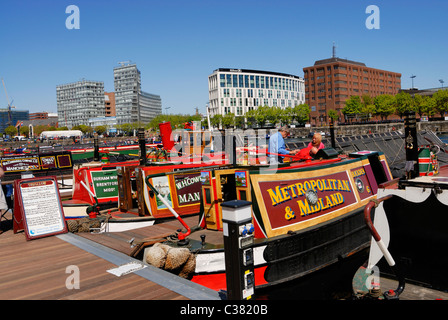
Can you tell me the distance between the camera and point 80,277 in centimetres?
627

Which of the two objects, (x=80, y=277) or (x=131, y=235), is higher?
(x=80, y=277)

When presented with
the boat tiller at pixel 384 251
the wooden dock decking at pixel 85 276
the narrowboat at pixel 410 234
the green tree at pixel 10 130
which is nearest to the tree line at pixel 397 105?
the narrowboat at pixel 410 234

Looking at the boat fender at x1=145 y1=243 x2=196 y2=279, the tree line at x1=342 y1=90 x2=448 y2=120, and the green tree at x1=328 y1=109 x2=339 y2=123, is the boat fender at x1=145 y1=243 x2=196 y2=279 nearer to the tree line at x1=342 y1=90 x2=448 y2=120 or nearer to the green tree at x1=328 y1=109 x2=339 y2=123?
the tree line at x1=342 y1=90 x2=448 y2=120

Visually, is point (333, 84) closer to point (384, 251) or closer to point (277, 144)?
point (277, 144)

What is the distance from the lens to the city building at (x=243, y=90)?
141875 mm

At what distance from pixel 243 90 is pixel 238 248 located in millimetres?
144327

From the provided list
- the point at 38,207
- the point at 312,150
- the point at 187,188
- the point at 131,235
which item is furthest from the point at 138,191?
the point at 312,150

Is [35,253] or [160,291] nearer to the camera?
[160,291]

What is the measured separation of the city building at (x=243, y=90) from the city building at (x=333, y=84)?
20751 mm

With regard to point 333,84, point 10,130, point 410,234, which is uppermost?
point 333,84

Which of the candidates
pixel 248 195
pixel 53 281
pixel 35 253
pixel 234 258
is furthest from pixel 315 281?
pixel 35 253
